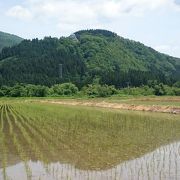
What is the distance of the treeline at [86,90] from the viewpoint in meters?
104

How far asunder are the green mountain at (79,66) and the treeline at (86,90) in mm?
10103

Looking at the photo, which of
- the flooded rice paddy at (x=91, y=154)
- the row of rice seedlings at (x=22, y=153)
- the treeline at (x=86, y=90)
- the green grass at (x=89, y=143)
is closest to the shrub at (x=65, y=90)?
the treeline at (x=86, y=90)

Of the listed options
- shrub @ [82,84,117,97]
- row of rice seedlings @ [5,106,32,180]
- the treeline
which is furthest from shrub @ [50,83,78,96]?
row of rice seedlings @ [5,106,32,180]

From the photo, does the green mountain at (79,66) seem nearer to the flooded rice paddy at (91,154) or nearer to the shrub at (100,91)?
the shrub at (100,91)

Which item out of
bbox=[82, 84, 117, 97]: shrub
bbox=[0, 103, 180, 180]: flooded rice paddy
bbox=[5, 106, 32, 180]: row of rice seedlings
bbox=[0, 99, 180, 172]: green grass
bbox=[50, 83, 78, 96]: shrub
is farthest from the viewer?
bbox=[50, 83, 78, 96]: shrub

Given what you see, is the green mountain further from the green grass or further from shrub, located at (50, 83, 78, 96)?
the green grass

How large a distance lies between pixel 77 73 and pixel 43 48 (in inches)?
1697

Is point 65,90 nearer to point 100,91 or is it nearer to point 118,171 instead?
point 100,91

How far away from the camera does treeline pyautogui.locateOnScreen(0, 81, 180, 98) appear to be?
103956mm

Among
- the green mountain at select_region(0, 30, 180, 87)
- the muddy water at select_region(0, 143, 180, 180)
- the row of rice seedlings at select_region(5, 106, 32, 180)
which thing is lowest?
the row of rice seedlings at select_region(5, 106, 32, 180)

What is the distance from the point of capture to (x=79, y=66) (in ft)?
543

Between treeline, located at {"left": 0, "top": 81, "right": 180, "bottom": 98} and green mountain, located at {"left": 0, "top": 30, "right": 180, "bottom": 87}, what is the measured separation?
10.1 m

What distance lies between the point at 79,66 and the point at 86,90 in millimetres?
56364

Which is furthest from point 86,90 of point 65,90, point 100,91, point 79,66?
point 79,66
